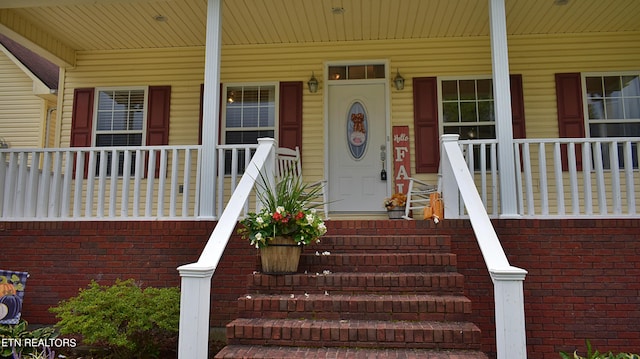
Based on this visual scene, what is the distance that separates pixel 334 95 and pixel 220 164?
219 cm

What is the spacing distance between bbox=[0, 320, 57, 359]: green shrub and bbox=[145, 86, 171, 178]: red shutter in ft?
8.90

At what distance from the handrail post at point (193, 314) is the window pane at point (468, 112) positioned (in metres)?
4.44

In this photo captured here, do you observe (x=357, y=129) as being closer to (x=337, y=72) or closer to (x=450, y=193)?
(x=337, y=72)

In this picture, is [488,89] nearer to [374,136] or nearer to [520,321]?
[374,136]

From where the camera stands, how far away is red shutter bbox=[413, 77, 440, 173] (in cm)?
597

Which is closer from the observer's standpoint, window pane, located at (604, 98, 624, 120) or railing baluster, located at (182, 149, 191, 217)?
railing baluster, located at (182, 149, 191, 217)

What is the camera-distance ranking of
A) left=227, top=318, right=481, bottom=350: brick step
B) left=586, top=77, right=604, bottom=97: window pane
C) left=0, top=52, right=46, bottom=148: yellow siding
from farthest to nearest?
left=0, top=52, right=46, bottom=148: yellow siding < left=586, top=77, right=604, bottom=97: window pane < left=227, top=318, right=481, bottom=350: brick step

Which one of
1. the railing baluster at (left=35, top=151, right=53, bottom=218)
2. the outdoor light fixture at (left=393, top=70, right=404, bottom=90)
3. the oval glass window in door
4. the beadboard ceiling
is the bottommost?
the railing baluster at (left=35, top=151, right=53, bottom=218)

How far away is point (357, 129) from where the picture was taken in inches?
243

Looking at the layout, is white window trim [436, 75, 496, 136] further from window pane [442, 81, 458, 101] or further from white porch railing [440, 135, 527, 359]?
white porch railing [440, 135, 527, 359]

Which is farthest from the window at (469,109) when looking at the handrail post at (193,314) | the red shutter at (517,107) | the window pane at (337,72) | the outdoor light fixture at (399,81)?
the handrail post at (193,314)

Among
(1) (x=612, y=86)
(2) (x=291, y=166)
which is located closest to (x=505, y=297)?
(2) (x=291, y=166)

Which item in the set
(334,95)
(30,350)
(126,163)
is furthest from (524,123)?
(30,350)

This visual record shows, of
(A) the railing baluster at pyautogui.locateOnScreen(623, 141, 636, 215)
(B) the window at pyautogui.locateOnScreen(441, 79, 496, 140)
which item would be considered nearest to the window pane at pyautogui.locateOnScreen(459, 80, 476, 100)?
(B) the window at pyautogui.locateOnScreen(441, 79, 496, 140)
